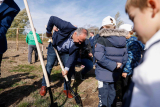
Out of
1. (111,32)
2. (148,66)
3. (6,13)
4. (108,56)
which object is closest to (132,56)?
(108,56)

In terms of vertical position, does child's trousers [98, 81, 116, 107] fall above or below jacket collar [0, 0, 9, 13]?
below

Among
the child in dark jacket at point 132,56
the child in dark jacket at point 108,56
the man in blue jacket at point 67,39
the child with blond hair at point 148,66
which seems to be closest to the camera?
the child with blond hair at point 148,66

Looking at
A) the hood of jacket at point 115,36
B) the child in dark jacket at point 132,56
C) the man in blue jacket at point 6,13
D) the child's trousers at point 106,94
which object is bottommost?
the child's trousers at point 106,94

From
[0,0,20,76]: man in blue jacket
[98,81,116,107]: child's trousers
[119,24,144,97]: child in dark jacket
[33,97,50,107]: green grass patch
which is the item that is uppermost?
[0,0,20,76]: man in blue jacket

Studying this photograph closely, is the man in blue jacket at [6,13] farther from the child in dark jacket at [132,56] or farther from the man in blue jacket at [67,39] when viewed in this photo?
the child in dark jacket at [132,56]

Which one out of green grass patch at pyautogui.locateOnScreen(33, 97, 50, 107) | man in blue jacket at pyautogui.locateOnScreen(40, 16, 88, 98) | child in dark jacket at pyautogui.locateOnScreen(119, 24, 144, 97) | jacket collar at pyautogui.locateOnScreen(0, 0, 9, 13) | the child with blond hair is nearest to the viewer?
the child with blond hair

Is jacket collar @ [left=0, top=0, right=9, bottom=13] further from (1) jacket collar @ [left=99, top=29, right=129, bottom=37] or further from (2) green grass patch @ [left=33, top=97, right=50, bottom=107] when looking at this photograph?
(2) green grass patch @ [left=33, top=97, right=50, bottom=107]

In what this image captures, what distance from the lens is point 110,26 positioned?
6.79 ft

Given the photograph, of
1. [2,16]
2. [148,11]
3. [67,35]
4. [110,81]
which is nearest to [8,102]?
[2,16]

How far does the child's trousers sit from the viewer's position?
73.3 inches

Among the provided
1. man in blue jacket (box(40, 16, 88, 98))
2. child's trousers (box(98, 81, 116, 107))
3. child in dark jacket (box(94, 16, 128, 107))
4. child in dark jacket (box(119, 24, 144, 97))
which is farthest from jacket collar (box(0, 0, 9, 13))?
child in dark jacket (box(119, 24, 144, 97))

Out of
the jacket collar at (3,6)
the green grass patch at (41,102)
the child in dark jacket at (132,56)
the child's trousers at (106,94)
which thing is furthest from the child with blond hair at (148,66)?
the green grass patch at (41,102)

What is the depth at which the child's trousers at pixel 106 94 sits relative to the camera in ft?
6.11

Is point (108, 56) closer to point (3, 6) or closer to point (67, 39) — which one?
point (67, 39)
